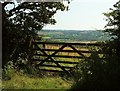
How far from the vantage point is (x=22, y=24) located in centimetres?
1585

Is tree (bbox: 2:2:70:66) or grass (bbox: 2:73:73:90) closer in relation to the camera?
grass (bbox: 2:73:73:90)

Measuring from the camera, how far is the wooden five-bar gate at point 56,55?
49.8ft

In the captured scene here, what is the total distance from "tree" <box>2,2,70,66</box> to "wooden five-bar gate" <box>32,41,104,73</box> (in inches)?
23.3

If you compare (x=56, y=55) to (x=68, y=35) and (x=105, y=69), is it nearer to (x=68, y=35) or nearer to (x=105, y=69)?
(x=68, y=35)

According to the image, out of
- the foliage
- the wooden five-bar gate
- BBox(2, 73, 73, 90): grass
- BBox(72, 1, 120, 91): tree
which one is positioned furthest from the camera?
the wooden five-bar gate

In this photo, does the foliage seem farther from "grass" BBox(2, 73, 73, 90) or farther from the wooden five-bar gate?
the wooden five-bar gate

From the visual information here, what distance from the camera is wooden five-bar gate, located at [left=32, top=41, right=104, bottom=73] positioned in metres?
15.2

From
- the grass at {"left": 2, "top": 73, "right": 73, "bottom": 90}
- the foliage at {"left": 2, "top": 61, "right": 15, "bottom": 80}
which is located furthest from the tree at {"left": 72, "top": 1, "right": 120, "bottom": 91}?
the foliage at {"left": 2, "top": 61, "right": 15, "bottom": 80}

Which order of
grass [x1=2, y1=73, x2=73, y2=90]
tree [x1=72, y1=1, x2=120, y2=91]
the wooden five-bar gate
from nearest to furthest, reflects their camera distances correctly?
tree [x1=72, y1=1, x2=120, y2=91] < grass [x1=2, y1=73, x2=73, y2=90] < the wooden five-bar gate

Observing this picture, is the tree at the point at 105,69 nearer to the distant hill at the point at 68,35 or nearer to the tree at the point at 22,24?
the distant hill at the point at 68,35

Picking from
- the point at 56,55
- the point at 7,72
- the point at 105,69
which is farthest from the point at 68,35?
the point at 105,69

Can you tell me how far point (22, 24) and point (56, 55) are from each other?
215 centimetres

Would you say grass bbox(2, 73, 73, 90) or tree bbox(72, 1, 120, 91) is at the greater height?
tree bbox(72, 1, 120, 91)

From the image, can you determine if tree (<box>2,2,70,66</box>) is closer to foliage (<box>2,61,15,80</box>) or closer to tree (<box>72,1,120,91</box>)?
foliage (<box>2,61,15,80</box>)
